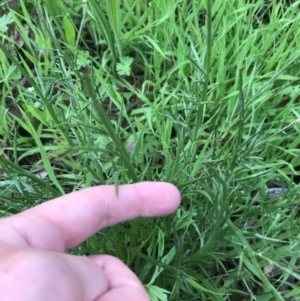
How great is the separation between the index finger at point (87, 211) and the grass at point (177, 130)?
52mm

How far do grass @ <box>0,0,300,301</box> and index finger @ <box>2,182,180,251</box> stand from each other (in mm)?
52

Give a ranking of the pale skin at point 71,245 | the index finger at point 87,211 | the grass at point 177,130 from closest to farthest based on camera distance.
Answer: the pale skin at point 71,245
the index finger at point 87,211
the grass at point 177,130

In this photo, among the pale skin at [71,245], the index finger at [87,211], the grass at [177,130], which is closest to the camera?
the pale skin at [71,245]

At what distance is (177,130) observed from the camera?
3.65 ft

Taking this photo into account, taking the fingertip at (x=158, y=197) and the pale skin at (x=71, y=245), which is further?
the fingertip at (x=158, y=197)

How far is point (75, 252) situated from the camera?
1.13 m

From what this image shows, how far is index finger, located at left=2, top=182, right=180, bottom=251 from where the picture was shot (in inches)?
36.5

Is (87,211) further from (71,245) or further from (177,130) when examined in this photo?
(177,130)

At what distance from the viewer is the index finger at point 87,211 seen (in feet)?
3.04

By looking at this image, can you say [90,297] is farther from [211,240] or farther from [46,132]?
[46,132]

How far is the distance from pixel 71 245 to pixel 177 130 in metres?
0.33

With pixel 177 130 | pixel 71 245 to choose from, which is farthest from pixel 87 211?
pixel 177 130

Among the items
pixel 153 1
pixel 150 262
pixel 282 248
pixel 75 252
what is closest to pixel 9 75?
pixel 153 1

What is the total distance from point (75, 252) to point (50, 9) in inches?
24.3
